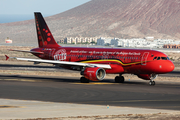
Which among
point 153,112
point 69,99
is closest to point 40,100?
point 69,99

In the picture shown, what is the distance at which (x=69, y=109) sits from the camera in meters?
21.1

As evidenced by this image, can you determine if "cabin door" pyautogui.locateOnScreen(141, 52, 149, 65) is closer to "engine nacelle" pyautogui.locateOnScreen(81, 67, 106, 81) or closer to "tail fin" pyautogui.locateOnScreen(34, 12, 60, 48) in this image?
"engine nacelle" pyautogui.locateOnScreen(81, 67, 106, 81)

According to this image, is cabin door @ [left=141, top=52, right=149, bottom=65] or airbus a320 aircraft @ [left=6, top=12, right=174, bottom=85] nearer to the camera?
airbus a320 aircraft @ [left=6, top=12, right=174, bottom=85]

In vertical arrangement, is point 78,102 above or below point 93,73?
below

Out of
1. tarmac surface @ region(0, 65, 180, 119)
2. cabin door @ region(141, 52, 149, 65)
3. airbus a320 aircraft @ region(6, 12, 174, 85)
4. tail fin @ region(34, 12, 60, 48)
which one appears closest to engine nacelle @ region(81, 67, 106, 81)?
airbus a320 aircraft @ region(6, 12, 174, 85)

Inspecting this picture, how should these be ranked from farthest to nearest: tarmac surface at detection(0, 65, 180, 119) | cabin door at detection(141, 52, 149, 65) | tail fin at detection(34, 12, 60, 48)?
tail fin at detection(34, 12, 60, 48), cabin door at detection(141, 52, 149, 65), tarmac surface at detection(0, 65, 180, 119)

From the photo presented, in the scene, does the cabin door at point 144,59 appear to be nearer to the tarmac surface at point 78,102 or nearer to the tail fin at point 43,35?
the tarmac surface at point 78,102

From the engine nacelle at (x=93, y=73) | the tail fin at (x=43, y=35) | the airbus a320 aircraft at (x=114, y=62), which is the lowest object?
the engine nacelle at (x=93, y=73)

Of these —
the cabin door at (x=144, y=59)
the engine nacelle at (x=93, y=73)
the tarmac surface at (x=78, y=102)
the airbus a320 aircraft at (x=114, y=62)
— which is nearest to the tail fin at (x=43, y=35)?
the airbus a320 aircraft at (x=114, y=62)

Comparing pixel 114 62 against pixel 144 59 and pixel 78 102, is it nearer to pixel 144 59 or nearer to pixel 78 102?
pixel 144 59

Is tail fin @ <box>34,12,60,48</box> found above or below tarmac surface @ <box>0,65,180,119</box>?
above

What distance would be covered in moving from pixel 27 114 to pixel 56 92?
36.5 feet

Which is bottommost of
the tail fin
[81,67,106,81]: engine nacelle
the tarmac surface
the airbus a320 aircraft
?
the tarmac surface

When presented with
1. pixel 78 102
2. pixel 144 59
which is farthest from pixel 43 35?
pixel 78 102
